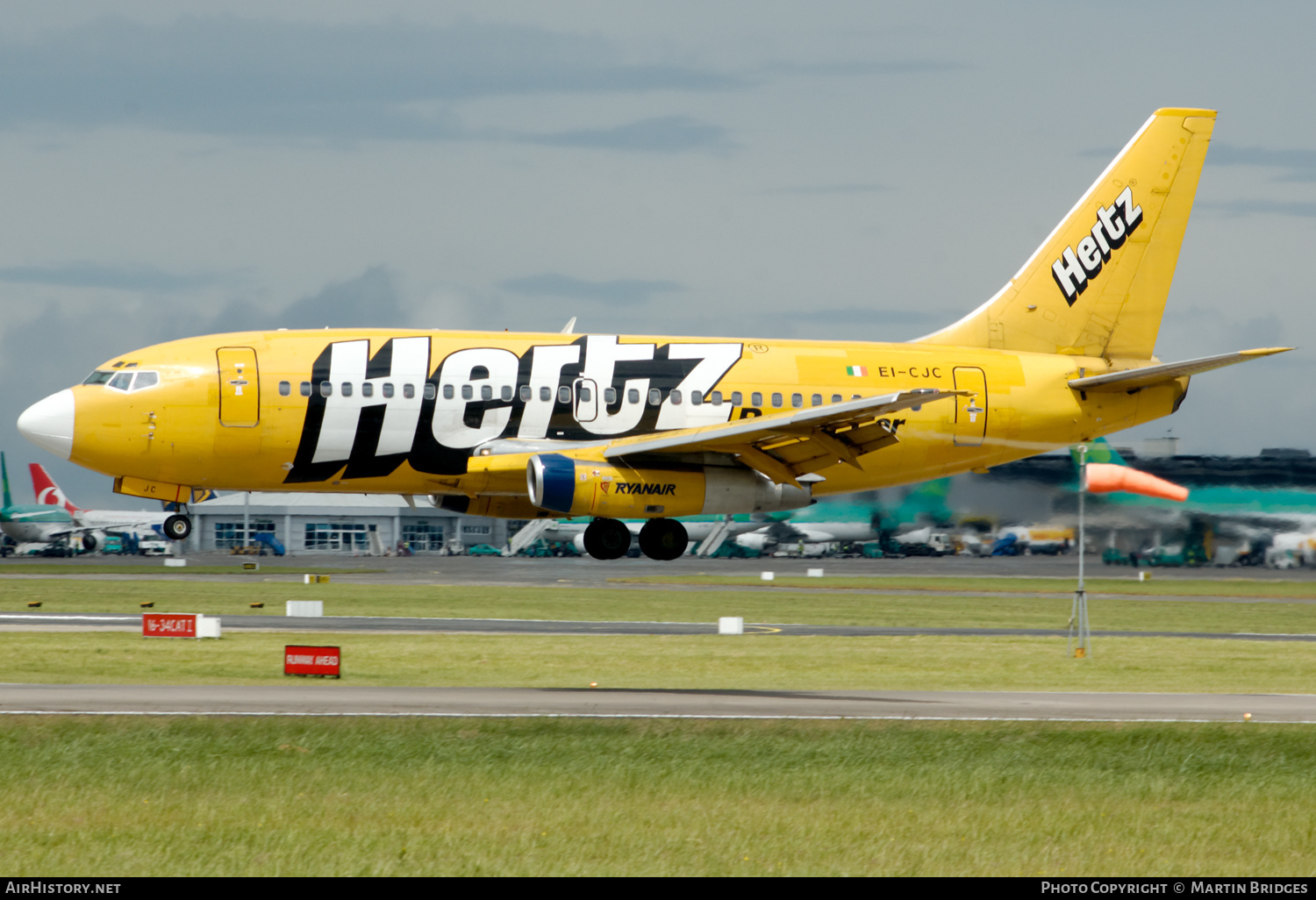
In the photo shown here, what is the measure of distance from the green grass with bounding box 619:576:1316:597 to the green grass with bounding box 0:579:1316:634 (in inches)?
151

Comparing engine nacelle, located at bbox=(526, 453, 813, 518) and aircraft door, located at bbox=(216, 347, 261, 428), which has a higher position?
aircraft door, located at bbox=(216, 347, 261, 428)

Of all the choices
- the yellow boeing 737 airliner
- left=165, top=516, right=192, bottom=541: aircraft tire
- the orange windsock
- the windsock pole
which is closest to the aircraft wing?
the yellow boeing 737 airliner

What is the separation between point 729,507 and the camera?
36.2 meters

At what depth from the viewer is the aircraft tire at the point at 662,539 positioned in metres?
39.4

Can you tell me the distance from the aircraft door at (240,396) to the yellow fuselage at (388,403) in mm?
29

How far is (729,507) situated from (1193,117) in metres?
19.9

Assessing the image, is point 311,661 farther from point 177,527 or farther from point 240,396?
point 240,396

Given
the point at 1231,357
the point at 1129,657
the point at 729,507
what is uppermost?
the point at 1231,357

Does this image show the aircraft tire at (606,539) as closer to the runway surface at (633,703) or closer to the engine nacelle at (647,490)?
the engine nacelle at (647,490)

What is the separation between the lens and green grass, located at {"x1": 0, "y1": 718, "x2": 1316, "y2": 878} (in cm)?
2448

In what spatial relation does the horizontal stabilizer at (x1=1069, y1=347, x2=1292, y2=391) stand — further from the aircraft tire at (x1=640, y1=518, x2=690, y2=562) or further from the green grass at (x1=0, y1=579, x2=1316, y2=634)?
the green grass at (x1=0, y1=579, x2=1316, y2=634)

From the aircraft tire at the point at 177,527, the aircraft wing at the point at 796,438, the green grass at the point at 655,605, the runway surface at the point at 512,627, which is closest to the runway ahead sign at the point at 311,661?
the aircraft tire at the point at 177,527

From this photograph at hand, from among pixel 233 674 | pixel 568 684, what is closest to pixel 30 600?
pixel 233 674

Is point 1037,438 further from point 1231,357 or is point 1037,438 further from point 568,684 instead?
point 568,684
